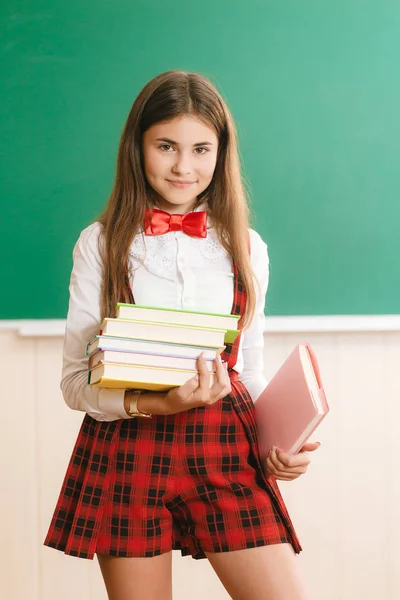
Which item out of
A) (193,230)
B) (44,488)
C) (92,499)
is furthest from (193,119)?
(44,488)

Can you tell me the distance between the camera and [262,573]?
4.90 ft

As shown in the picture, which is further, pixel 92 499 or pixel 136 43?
pixel 136 43

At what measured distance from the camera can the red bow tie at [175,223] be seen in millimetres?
1683

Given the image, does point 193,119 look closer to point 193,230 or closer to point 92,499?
point 193,230

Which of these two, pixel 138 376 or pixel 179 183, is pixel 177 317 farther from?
pixel 179 183

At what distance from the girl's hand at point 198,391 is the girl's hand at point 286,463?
0.20m

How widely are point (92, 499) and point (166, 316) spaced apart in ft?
1.41

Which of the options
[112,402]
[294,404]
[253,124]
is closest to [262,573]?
[294,404]

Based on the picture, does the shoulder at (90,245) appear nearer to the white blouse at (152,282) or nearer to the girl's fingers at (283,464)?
the white blouse at (152,282)

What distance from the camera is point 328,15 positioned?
7.99 ft

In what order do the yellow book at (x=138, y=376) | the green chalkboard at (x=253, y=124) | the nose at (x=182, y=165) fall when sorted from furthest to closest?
1. the green chalkboard at (x=253, y=124)
2. the nose at (x=182, y=165)
3. the yellow book at (x=138, y=376)

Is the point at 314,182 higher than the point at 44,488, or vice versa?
the point at 314,182

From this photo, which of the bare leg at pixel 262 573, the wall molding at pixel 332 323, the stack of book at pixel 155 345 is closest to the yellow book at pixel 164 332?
the stack of book at pixel 155 345

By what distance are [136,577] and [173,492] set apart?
17cm
